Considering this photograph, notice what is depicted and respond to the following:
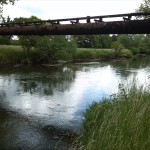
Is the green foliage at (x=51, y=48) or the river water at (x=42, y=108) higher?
the green foliage at (x=51, y=48)

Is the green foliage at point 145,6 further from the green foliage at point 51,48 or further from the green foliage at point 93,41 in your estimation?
the green foliage at point 93,41

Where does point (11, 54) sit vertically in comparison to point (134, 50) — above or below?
above

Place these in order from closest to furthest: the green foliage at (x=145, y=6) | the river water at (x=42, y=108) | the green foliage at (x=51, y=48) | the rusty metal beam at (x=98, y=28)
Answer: the river water at (x=42, y=108), the rusty metal beam at (x=98, y=28), the green foliage at (x=145, y=6), the green foliage at (x=51, y=48)

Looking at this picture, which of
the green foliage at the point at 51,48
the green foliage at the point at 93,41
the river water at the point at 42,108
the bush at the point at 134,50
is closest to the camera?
the river water at the point at 42,108

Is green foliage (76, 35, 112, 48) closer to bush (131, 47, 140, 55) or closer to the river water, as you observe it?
bush (131, 47, 140, 55)

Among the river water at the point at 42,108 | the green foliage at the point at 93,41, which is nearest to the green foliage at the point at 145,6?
the river water at the point at 42,108

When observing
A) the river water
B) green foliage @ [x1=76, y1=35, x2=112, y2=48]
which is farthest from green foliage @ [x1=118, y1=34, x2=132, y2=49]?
the river water

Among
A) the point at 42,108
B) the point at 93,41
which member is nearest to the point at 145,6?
the point at 42,108

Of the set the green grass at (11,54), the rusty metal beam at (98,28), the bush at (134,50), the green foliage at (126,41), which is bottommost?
the bush at (134,50)

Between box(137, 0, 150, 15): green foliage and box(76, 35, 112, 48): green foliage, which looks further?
box(76, 35, 112, 48): green foliage

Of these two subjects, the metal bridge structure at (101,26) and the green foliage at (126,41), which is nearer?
the metal bridge structure at (101,26)

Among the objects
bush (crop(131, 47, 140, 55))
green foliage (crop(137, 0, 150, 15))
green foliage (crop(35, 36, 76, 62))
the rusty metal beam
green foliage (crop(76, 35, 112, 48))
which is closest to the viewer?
the rusty metal beam

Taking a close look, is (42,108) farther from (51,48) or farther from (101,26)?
(51,48)

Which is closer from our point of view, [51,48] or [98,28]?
[98,28]
